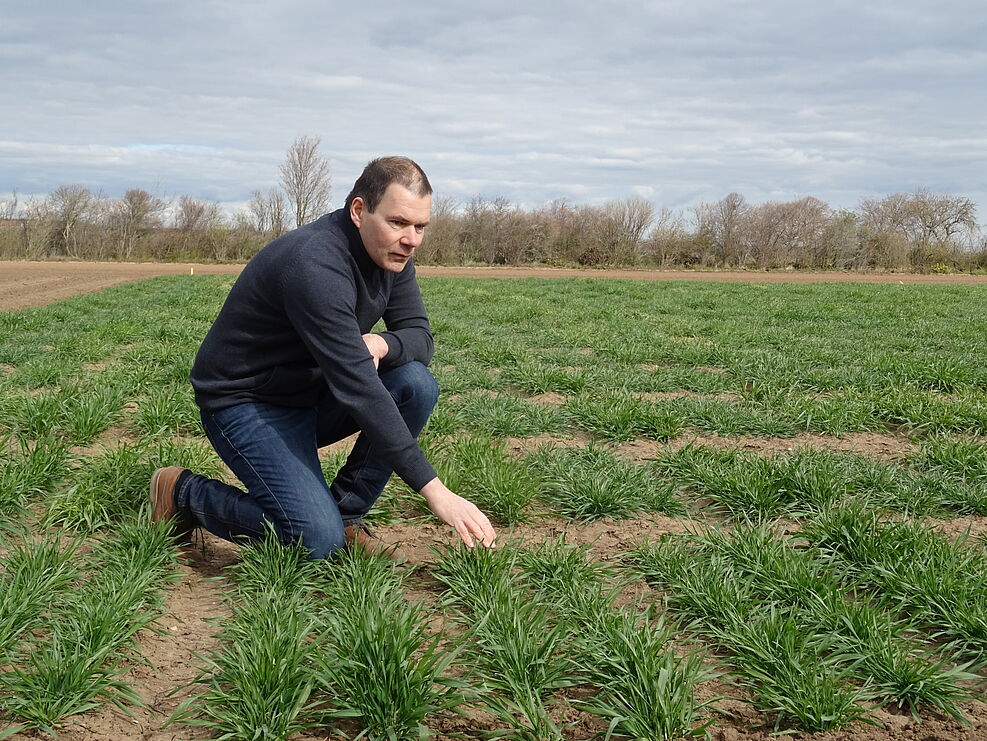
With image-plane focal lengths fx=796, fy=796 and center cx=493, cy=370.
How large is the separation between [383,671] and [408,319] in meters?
1.86

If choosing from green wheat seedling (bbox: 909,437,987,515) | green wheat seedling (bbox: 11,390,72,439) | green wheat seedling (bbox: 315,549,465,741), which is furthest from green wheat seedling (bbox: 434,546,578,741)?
green wheat seedling (bbox: 11,390,72,439)

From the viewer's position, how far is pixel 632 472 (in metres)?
4.22

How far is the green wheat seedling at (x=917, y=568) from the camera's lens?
9.06ft

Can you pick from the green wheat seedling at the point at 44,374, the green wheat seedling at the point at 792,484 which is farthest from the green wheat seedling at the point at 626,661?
the green wheat seedling at the point at 44,374

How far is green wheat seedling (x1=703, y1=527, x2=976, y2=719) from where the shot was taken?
7.93ft

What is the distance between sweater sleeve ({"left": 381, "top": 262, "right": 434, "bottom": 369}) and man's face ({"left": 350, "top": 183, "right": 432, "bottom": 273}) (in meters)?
0.54

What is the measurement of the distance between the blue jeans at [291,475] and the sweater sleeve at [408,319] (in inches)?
3.5

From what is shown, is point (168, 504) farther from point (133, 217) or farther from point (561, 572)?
point (133, 217)

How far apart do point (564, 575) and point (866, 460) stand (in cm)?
248

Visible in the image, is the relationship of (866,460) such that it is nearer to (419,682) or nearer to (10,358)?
(419,682)

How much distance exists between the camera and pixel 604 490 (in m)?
3.93

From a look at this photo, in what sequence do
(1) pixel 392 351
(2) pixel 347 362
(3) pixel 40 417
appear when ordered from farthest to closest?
(3) pixel 40 417 < (1) pixel 392 351 < (2) pixel 347 362

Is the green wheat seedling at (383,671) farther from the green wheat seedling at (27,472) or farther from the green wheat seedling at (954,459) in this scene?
the green wheat seedling at (954,459)

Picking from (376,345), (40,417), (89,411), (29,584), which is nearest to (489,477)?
(376,345)
